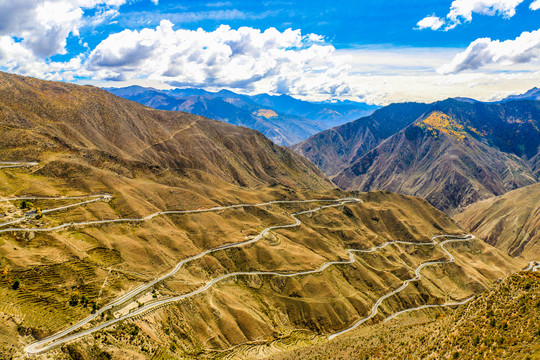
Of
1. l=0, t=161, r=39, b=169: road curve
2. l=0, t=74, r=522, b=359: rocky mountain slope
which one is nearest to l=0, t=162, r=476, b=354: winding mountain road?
l=0, t=161, r=39, b=169: road curve

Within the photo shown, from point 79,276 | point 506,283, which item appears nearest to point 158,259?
point 79,276

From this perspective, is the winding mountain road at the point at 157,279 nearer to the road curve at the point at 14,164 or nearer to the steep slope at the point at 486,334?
the road curve at the point at 14,164

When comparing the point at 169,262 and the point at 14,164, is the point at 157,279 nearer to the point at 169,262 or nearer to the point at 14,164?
the point at 169,262

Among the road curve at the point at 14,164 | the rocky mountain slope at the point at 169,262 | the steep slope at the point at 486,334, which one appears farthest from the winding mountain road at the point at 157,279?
the steep slope at the point at 486,334

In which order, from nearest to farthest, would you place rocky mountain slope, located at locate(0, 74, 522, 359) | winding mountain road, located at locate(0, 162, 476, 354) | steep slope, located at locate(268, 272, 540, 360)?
1. steep slope, located at locate(268, 272, 540, 360)
2. winding mountain road, located at locate(0, 162, 476, 354)
3. rocky mountain slope, located at locate(0, 74, 522, 359)

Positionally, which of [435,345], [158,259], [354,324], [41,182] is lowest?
[354,324]

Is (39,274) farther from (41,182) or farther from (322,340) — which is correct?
(322,340)

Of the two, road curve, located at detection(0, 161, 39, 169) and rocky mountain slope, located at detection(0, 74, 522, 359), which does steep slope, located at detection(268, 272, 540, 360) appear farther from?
road curve, located at detection(0, 161, 39, 169)
